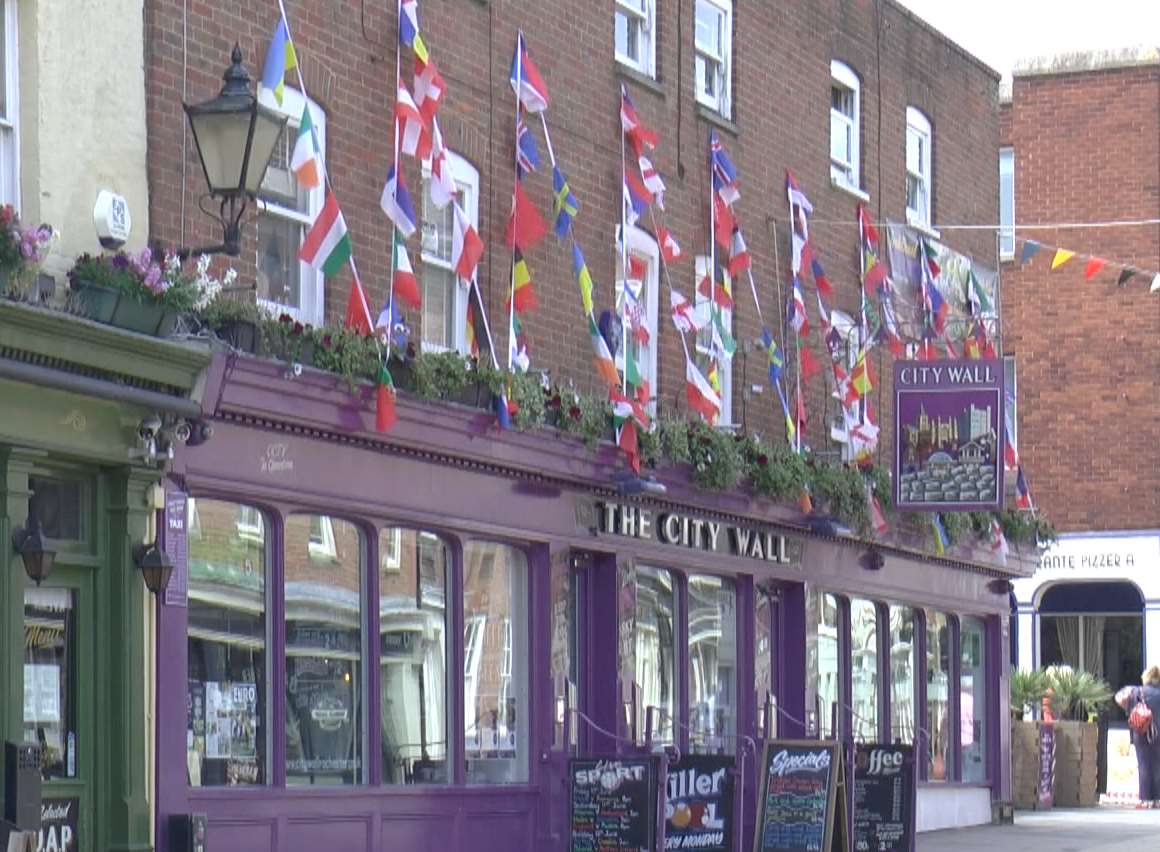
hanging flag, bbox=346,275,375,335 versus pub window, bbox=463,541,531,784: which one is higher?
hanging flag, bbox=346,275,375,335

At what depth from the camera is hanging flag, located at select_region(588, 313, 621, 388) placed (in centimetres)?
1717

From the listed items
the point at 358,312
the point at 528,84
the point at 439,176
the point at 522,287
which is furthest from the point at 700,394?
the point at 358,312

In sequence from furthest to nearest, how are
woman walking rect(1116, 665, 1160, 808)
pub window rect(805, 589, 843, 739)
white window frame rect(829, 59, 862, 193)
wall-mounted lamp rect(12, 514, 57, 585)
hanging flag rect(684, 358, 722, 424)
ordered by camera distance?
1. woman walking rect(1116, 665, 1160, 808)
2. white window frame rect(829, 59, 862, 193)
3. pub window rect(805, 589, 843, 739)
4. hanging flag rect(684, 358, 722, 424)
5. wall-mounted lamp rect(12, 514, 57, 585)

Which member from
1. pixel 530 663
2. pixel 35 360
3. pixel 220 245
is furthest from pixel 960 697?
pixel 35 360

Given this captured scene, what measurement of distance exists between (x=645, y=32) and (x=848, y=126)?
4236mm

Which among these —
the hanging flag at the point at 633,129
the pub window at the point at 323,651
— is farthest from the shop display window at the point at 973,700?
the pub window at the point at 323,651

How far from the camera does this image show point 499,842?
1694 cm

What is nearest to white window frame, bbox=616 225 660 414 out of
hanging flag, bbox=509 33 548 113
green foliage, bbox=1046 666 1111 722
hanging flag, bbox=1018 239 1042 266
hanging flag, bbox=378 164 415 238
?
hanging flag, bbox=509 33 548 113

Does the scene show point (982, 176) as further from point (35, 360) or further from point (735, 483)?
point (35, 360)

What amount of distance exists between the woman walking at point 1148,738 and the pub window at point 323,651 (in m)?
15.4

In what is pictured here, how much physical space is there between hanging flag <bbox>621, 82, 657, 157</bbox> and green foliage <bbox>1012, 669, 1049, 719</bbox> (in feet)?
46.0

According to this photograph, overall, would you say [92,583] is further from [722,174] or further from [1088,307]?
[1088,307]

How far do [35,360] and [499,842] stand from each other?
6.19 meters

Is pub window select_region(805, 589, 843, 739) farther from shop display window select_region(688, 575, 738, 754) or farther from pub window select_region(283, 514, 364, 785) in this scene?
pub window select_region(283, 514, 364, 785)
